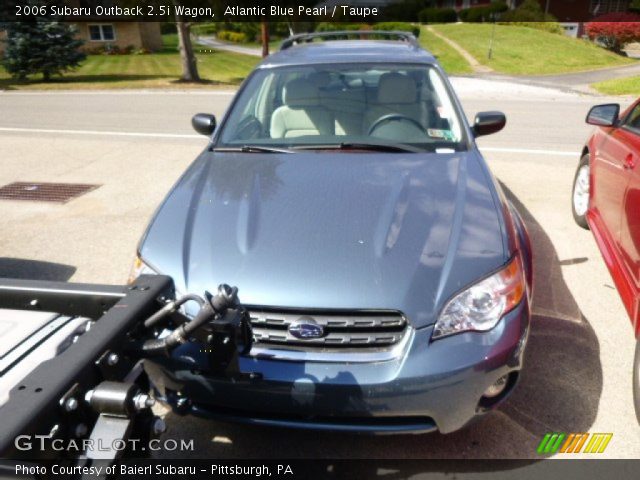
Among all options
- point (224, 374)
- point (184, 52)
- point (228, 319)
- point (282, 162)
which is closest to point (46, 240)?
point (282, 162)

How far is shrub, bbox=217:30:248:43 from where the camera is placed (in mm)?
38309

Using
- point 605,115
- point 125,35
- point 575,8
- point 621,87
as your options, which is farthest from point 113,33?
point 605,115

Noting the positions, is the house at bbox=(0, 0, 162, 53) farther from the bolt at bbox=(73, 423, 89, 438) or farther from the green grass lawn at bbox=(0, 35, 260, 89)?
the bolt at bbox=(73, 423, 89, 438)

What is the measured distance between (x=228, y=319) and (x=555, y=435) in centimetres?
172

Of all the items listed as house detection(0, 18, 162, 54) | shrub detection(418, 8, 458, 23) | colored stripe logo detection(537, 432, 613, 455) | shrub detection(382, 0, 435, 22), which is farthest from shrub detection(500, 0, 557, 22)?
colored stripe logo detection(537, 432, 613, 455)

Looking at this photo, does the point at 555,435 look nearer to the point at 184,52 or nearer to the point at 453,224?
the point at 453,224

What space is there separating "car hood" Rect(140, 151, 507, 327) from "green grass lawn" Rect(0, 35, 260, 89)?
648 inches

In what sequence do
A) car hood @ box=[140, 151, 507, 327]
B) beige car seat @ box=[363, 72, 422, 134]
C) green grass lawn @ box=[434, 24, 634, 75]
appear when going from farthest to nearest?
1. green grass lawn @ box=[434, 24, 634, 75]
2. beige car seat @ box=[363, 72, 422, 134]
3. car hood @ box=[140, 151, 507, 327]

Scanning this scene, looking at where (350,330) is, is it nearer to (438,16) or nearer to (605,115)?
(605,115)

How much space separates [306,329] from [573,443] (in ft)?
4.59

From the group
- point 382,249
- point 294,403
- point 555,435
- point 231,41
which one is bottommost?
point 231,41

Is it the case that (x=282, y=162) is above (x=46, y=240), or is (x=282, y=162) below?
above

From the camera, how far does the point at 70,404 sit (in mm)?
1423

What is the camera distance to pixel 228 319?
174 centimetres
